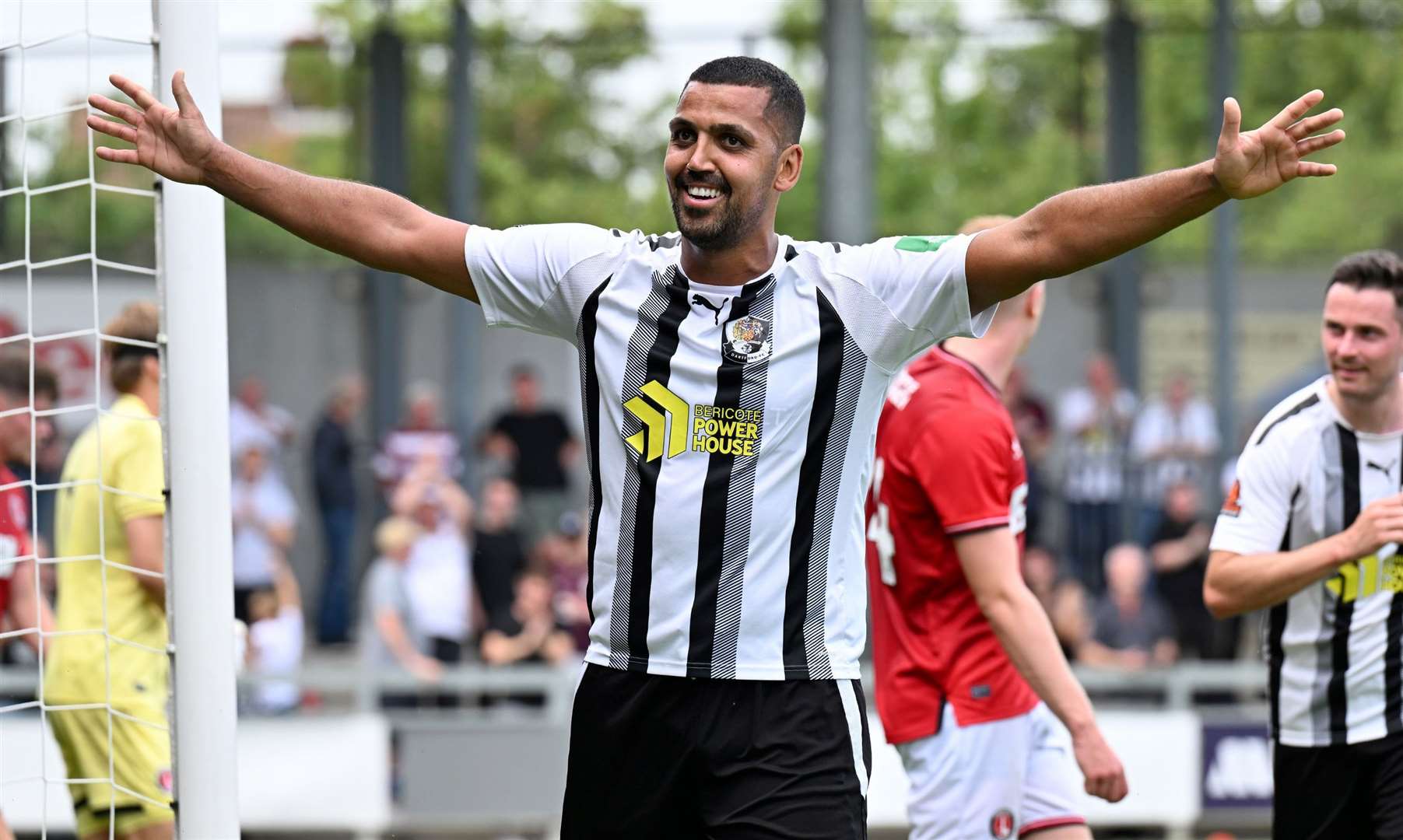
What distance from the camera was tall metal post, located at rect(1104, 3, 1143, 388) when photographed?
57.2ft

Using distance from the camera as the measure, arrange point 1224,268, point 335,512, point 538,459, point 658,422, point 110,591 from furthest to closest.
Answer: point 1224,268 → point 335,512 → point 538,459 → point 110,591 → point 658,422

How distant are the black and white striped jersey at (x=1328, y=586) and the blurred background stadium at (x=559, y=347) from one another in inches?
141

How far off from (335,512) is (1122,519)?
6.78 m

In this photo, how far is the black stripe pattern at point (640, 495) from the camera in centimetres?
379

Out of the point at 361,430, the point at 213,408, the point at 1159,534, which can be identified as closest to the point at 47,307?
the point at 361,430

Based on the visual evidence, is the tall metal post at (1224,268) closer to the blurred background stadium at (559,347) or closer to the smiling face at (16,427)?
the blurred background stadium at (559,347)

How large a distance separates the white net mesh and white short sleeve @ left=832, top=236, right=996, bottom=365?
192 centimetres

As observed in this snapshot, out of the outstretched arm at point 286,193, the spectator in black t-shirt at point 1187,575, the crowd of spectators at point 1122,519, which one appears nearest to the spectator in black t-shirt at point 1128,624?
the crowd of spectators at point 1122,519

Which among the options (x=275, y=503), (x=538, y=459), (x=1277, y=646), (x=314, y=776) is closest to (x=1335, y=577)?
(x=1277, y=646)

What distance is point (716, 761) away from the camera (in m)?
3.70

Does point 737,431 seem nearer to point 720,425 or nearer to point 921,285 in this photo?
point 720,425

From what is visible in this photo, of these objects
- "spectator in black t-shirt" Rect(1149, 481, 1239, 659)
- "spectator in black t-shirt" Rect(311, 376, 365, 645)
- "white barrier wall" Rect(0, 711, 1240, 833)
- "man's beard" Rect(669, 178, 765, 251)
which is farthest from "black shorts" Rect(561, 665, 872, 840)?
"spectator in black t-shirt" Rect(311, 376, 365, 645)

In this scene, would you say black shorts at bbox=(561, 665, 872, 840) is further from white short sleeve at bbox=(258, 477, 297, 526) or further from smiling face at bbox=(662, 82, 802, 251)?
white short sleeve at bbox=(258, 477, 297, 526)

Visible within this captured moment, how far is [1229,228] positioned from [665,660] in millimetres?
13058
